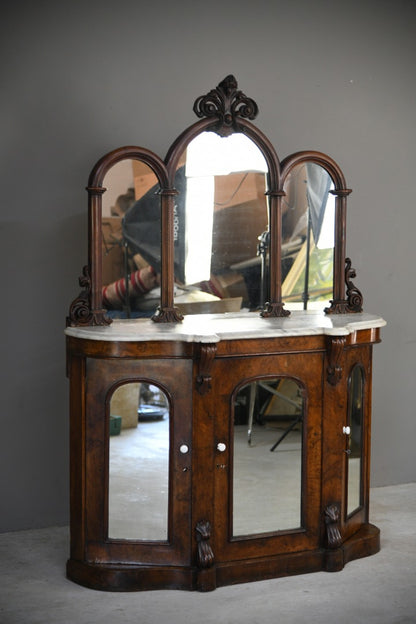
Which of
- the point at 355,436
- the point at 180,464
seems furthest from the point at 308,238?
the point at 180,464

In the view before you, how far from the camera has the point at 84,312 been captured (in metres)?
3.88

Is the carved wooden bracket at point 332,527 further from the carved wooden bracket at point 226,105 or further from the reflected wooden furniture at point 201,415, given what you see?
the carved wooden bracket at point 226,105

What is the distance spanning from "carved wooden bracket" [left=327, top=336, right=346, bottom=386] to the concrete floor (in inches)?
36.5

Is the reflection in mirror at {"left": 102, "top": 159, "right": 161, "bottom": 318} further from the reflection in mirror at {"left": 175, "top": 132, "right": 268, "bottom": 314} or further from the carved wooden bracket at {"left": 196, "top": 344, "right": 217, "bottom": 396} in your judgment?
the carved wooden bracket at {"left": 196, "top": 344, "right": 217, "bottom": 396}

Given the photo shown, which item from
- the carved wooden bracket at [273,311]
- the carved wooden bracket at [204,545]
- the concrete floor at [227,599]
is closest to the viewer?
the concrete floor at [227,599]

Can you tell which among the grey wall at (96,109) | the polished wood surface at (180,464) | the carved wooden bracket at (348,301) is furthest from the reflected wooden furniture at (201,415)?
the grey wall at (96,109)

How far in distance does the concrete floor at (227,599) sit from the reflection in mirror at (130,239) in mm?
1299

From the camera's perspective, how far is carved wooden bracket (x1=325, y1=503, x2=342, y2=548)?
396cm

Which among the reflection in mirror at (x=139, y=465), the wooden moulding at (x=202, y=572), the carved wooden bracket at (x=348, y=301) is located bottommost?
the wooden moulding at (x=202, y=572)

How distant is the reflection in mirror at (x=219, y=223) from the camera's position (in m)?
4.21

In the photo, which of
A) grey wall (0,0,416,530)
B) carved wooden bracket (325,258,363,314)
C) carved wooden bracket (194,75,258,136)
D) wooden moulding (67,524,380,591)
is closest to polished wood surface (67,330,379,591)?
wooden moulding (67,524,380,591)

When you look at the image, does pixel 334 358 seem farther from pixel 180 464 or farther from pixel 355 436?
pixel 180 464

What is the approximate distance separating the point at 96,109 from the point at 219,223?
90cm

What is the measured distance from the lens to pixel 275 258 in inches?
170
